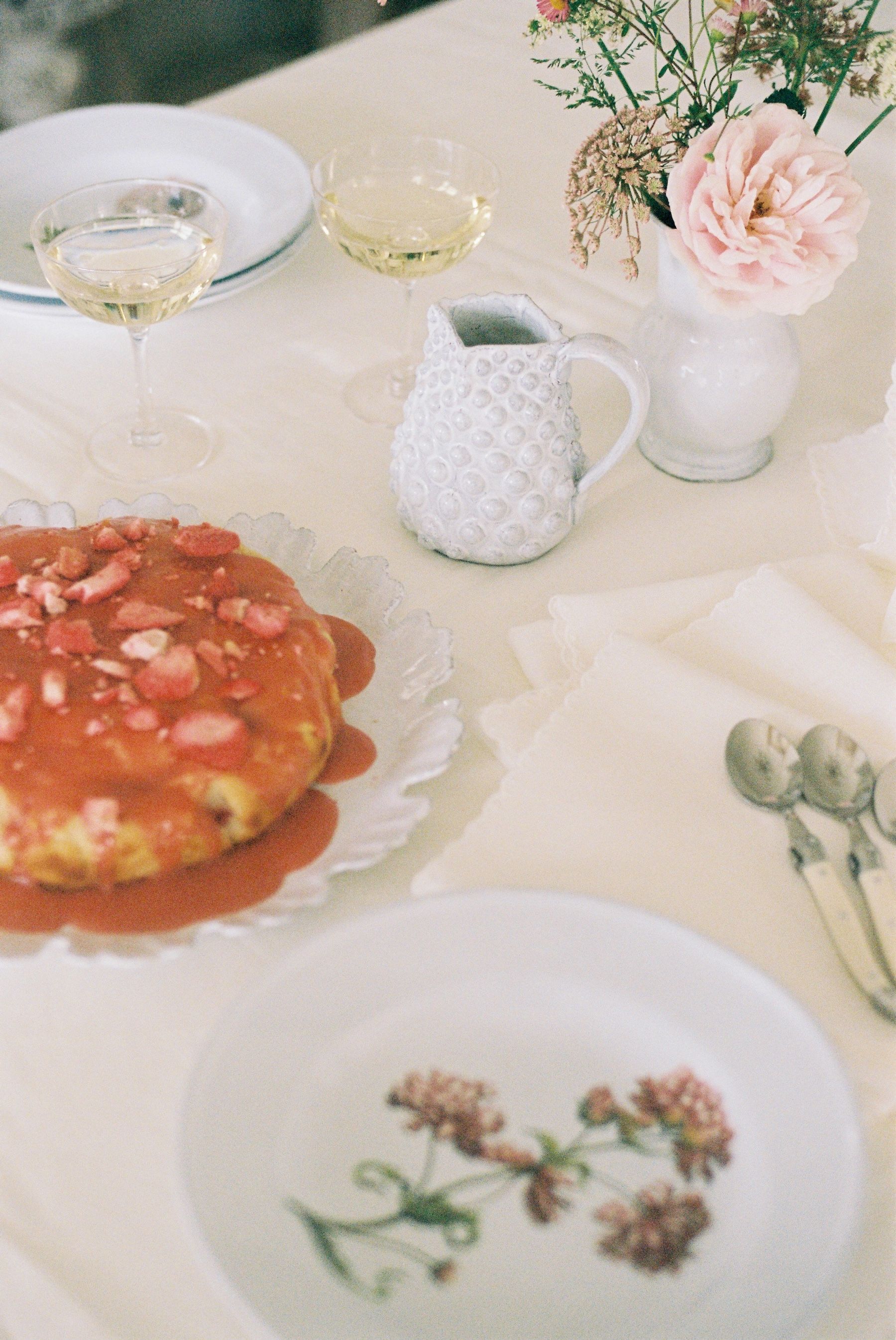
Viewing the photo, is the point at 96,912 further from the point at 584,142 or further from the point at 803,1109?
the point at 584,142

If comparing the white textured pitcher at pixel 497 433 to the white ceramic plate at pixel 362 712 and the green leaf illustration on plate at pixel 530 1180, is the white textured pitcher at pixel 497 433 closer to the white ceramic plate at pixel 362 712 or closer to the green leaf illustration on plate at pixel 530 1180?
the white ceramic plate at pixel 362 712

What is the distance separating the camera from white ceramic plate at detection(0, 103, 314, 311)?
1178mm

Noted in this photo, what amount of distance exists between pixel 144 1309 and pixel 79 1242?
0.04m

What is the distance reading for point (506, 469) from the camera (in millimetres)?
851

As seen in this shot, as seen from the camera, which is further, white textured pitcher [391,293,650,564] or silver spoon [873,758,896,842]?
white textured pitcher [391,293,650,564]

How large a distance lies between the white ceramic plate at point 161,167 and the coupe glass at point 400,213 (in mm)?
115

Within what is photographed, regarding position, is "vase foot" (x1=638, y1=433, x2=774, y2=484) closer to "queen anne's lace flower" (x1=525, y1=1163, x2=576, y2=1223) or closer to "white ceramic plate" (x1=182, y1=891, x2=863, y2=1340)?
"white ceramic plate" (x1=182, y1=891, x2=863, y2=1340)

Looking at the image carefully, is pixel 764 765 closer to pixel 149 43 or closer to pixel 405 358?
pixel 405 358

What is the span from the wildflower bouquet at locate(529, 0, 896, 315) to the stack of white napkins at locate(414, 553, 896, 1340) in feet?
0.72

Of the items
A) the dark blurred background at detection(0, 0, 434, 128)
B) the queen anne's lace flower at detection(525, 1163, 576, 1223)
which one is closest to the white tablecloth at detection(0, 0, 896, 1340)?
the queen anne's lace flower at detection(525, 1163, 576, 1223)

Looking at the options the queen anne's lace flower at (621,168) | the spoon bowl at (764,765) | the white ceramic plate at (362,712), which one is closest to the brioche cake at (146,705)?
the white ceramic plate at (362,712)

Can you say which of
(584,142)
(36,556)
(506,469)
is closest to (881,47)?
(584,142)

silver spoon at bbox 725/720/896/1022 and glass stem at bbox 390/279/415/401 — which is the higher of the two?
silver spoon at bbox 725/720/896/1022

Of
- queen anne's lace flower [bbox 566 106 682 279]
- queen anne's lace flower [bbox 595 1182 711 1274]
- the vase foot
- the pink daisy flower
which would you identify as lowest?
queen anne's lace flower [bbox 595 1182 711 1274]
